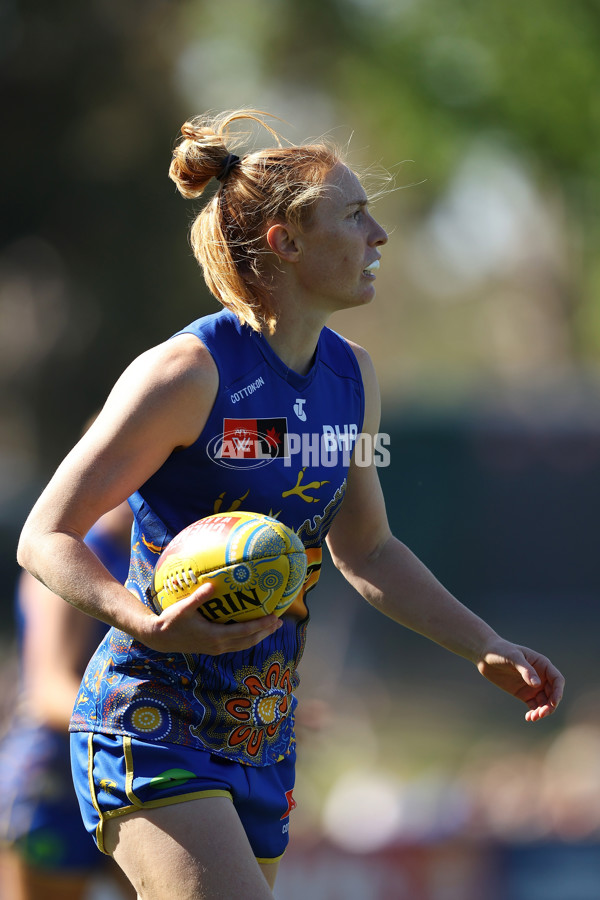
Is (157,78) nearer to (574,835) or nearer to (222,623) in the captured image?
(574,835)

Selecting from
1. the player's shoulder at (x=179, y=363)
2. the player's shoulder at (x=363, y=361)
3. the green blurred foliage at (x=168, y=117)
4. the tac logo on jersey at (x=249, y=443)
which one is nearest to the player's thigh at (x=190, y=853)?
the tac logo on jersey at (x=249, y=443)

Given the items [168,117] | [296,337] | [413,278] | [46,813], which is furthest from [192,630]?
[413,278]

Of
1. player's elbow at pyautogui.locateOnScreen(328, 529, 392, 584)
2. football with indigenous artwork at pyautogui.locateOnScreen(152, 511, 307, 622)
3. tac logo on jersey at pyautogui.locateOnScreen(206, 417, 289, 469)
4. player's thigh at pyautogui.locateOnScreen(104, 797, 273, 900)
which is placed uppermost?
tac logo on jersey at pyautogui.locateOnScreen(206, 417, 289, 469)

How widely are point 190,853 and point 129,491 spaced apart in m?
0.79

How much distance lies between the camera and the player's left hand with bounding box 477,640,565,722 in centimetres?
288

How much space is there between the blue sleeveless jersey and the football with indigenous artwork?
0.14 m

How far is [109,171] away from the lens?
1869 centimetres

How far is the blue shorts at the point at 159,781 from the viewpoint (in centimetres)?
252

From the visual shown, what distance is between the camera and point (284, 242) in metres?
2.90

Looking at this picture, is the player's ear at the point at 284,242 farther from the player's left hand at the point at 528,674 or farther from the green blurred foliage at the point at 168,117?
the green blurred foliage at the point at 168,117

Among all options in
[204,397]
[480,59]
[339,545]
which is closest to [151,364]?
[204,397]

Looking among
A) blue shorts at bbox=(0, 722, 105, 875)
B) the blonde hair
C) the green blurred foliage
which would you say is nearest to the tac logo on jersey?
the blonde hair

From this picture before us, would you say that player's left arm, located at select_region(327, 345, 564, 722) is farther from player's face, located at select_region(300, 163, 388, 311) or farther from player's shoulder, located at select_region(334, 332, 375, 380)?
player's face, located at select_region(300, 163, 388, 311)

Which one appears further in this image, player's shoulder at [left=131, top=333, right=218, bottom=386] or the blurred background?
the blurred background
